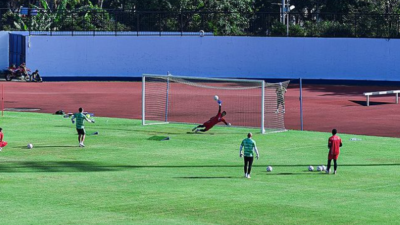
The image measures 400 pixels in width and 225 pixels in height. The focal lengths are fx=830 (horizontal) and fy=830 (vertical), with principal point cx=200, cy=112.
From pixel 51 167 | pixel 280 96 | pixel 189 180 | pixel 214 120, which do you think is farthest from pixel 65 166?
pixel 280 96

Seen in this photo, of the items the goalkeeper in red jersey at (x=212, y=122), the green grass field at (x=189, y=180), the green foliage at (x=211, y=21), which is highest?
the green foliage at (x=211, y=21)

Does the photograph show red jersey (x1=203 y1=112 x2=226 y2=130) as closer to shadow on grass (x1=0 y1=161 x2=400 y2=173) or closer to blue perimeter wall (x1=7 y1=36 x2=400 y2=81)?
shadow on grass (x1=0 y1=161 x2=400 y2=173)

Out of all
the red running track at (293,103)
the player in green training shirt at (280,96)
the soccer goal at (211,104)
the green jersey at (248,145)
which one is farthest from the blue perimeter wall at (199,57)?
the green jersey at (248,145)

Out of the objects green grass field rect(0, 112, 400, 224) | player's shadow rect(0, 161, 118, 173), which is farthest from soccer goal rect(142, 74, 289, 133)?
player's shadow rect(0, 161, 118, 173)

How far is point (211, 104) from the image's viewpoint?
53.8 meters

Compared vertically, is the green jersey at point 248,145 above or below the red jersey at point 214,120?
below

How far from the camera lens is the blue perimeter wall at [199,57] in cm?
7075

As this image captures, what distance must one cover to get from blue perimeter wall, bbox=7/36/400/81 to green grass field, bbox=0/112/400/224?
1229 inches

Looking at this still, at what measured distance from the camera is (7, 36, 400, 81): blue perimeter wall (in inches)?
2785

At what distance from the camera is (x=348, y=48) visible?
70312 millimetres

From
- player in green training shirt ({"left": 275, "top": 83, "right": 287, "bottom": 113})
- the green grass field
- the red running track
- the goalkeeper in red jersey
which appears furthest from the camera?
player in green training shirt ({"left": 275, "top": 83, "right": 287, "bottom": 113})

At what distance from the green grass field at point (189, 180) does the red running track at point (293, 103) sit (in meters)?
4.81

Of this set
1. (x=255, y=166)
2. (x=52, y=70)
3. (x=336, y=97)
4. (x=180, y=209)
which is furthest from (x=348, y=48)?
(x=180, y=209)

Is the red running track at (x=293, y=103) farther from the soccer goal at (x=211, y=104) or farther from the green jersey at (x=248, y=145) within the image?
the green jersey at (x=248, y=145)
